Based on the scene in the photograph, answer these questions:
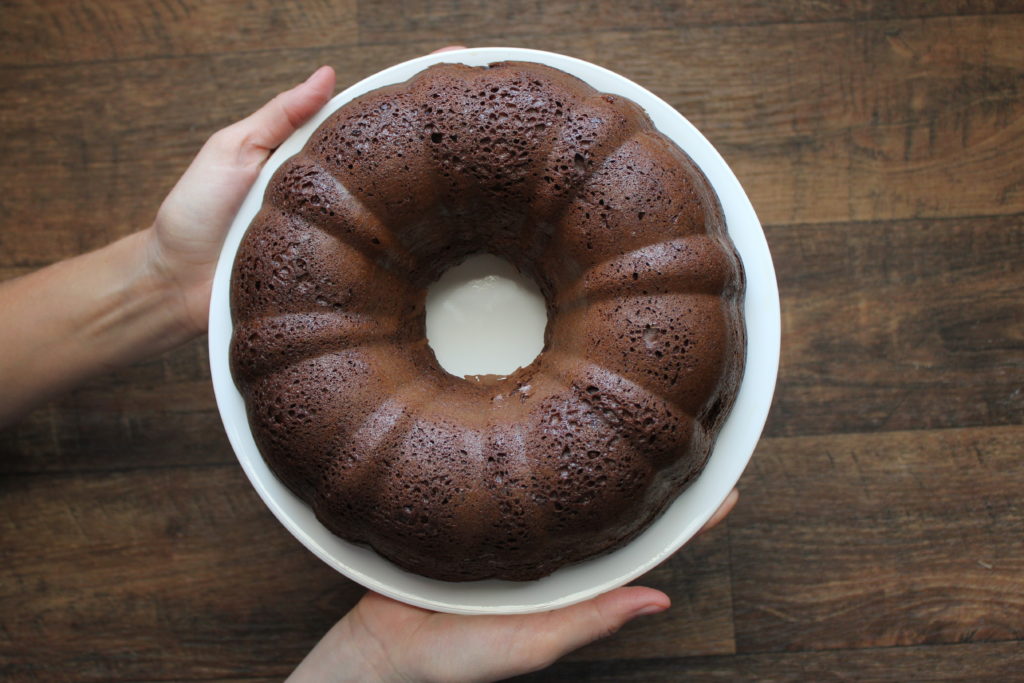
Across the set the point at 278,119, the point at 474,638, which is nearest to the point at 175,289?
the point at 278,119

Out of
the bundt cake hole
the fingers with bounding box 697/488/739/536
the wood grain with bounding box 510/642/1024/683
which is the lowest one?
the wood grain with bounding box 510/642/1024/683

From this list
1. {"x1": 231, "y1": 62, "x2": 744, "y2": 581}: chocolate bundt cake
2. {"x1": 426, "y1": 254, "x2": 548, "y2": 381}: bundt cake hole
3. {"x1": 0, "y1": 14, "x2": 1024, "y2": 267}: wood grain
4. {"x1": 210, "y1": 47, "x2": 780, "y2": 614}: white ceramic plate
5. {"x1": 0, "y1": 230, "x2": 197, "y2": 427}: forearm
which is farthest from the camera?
{"x1": 0, "y1": 14, "x2": 1024, "y2": 267}: wood grain

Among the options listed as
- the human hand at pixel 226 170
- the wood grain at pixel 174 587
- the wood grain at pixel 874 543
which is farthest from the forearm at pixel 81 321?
the wood grain at pixel 874 543

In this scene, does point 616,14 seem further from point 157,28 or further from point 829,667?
point 829,667

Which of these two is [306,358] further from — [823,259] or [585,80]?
[823,259]

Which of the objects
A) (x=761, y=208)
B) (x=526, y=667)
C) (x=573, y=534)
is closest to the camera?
(x=573, y=534)

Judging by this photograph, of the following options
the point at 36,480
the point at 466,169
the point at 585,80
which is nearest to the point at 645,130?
the point at 585,80

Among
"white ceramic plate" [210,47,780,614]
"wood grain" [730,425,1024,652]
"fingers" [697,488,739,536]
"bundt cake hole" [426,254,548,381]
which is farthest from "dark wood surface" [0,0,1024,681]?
"bundt cake hole" [426,254,548,381]

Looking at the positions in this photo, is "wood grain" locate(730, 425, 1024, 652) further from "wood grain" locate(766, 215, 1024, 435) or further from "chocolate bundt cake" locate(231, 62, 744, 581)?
"chocolate bundt cake" locate(231, 62, 744, 581)
